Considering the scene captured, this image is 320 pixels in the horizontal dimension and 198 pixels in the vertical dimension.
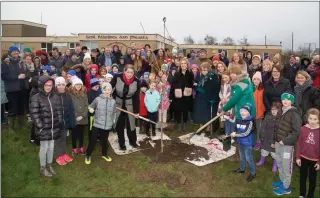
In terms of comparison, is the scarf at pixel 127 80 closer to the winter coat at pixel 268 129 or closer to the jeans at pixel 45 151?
the jeans at pixel 45 151

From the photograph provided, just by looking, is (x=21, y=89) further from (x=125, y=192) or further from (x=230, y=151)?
(x=230, y=151)

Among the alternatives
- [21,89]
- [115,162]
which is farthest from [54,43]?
[115,162]

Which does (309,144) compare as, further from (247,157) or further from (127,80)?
(127,80)

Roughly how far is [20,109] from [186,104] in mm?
4591

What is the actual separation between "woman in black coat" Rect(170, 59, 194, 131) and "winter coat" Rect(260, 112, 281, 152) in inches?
99.4

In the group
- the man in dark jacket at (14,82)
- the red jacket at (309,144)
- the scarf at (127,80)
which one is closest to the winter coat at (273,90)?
the red jacket at (309,144)

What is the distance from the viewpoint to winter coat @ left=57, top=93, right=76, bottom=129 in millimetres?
5891

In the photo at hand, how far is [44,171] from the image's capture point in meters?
5.64

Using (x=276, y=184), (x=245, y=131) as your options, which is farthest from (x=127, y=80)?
(x=276, y=184)

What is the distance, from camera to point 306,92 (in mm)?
6254

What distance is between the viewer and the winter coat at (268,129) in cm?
561

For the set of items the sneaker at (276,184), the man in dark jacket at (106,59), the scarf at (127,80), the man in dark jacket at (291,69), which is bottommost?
the sneaker at (276,184)

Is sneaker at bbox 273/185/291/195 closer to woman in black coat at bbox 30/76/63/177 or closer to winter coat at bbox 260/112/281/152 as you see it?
winter coat at bbox 260/112/281/152

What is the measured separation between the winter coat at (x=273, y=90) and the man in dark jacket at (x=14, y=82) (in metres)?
6.28
